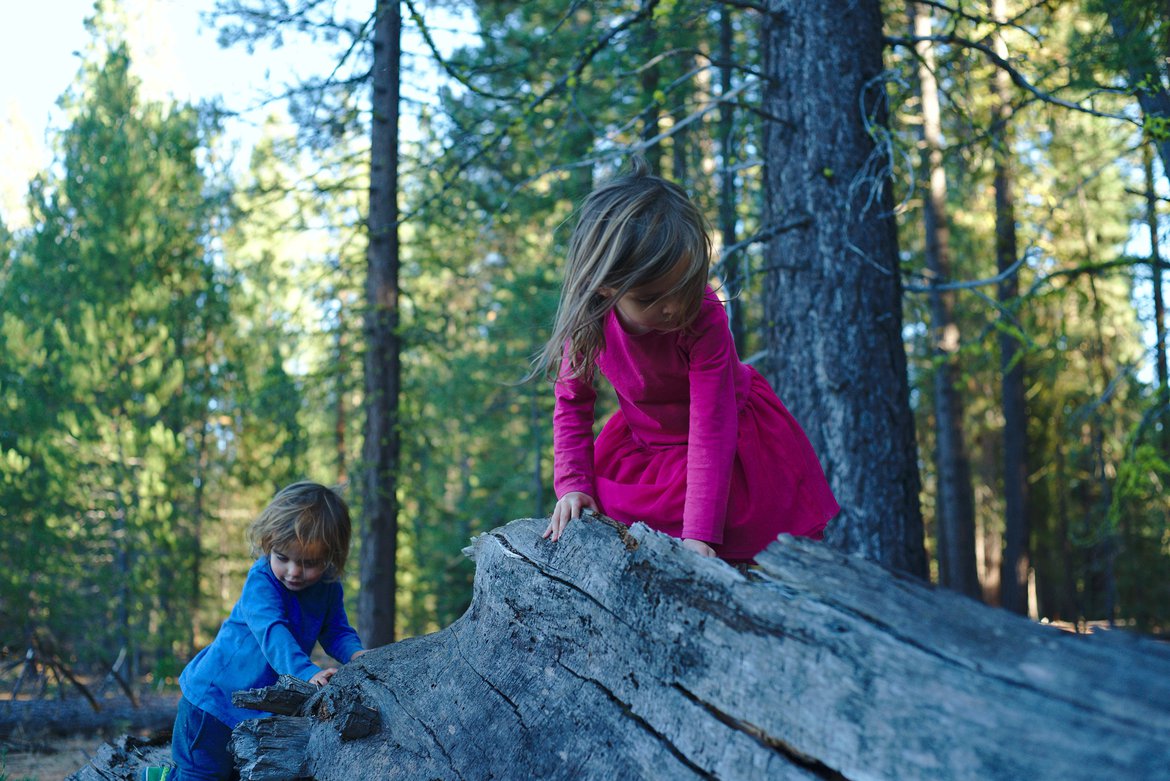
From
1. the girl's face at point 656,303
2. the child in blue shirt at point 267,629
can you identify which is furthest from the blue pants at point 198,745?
the girl's face at point 656,303

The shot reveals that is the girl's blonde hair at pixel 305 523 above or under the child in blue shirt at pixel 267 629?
above

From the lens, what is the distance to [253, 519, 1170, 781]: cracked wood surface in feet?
4.81

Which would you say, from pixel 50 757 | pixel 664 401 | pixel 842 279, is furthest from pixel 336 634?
pixel 50 757

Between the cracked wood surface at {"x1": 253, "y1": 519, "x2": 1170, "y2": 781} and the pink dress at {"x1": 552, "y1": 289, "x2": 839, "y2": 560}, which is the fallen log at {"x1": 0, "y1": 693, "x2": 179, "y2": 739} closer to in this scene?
the cracked wood surface at {"x1": 253, "y1": 519, "x2": 1170, "y2": 781}

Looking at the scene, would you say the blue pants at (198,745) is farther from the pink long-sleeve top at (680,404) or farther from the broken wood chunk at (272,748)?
the pink long-sleeve top at (680,404)

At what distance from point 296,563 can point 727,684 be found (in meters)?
2.23

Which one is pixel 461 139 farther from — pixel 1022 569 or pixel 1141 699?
pixel 1022 569

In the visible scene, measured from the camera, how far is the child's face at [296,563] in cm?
359

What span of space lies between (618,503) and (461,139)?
226 inches

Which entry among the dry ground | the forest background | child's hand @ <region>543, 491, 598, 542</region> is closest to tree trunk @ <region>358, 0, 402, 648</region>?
the forest background

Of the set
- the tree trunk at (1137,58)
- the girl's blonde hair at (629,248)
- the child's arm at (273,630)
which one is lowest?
the child's arm at (273,630)

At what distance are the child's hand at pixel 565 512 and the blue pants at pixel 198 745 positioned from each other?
5.77 feet

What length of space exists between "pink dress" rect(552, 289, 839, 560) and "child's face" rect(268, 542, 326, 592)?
1154 millimetres

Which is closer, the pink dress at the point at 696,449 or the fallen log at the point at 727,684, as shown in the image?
the fallen log at the point at 727,684
